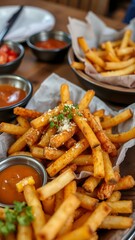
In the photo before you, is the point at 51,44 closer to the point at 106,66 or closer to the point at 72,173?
the point at 106,66

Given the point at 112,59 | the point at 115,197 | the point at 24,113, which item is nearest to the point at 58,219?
the point at 115,197

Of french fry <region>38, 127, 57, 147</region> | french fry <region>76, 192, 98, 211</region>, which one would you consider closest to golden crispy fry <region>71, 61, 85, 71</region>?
french fry <region>38, 127, 57, 147</region>

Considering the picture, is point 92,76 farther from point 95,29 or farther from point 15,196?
point 15,196

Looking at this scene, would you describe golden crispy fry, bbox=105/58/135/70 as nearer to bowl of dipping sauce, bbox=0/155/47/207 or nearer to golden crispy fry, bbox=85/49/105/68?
golden crispy fry, bbox=85/49/105/68

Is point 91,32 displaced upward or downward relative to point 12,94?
upward

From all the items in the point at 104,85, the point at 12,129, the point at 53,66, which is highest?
the point at 104,85

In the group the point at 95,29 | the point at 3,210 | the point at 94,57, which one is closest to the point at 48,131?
the point at 3,210

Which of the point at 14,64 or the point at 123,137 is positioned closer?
the point at 123,137
